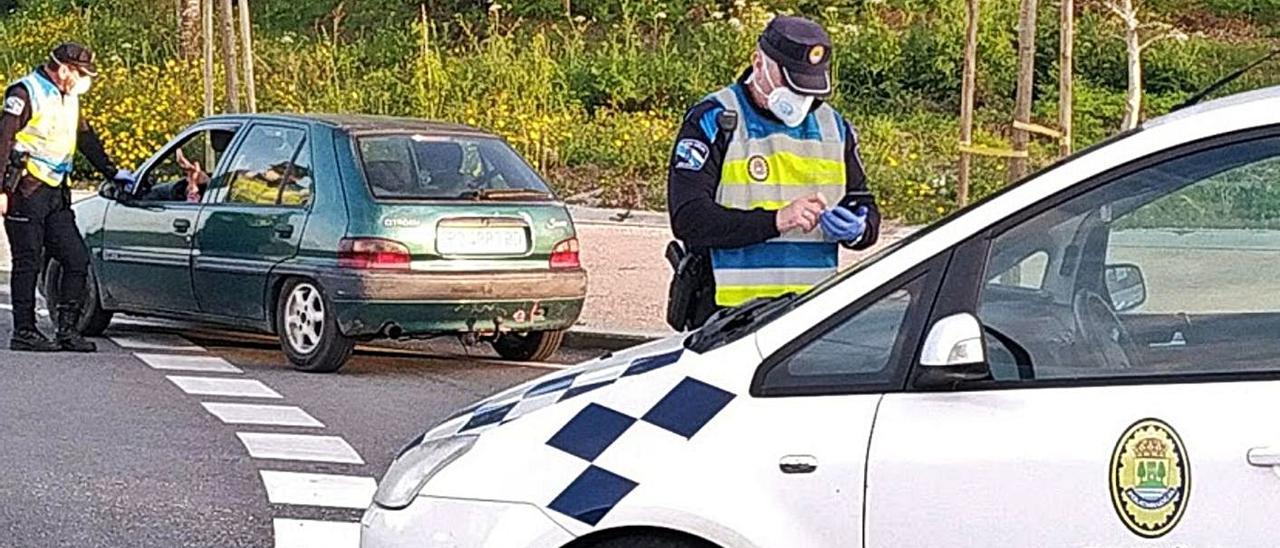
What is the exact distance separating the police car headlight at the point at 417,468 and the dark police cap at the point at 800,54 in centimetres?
166

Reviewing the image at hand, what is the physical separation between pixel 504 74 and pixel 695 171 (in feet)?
52.4

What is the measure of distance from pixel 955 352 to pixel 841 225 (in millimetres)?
1626

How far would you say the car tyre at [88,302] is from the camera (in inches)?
452

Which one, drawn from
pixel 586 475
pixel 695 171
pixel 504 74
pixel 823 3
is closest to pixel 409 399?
pixel 695 171

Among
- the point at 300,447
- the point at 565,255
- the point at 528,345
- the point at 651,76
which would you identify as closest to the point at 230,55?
the point at 528,345

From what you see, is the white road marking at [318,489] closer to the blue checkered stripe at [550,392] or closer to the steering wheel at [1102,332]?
the blue checkered stripe at [550,392]

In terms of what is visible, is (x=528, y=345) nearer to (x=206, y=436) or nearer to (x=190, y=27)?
(x=206, y=436)

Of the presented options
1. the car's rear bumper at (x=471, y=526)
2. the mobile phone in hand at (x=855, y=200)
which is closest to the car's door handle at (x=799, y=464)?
the car's rear bumper at (x=471, y=526)

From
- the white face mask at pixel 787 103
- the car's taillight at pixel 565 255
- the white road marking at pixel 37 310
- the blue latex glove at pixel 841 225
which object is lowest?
the white road marking at pixel 37 310

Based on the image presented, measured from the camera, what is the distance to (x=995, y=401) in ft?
12.8

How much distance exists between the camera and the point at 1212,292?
13.2 ft

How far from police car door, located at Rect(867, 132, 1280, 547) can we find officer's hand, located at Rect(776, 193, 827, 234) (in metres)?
1.33

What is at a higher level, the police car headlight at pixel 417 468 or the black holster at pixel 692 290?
the black holster at pixel 692 290

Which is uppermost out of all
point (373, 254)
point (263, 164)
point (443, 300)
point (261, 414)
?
point (263, 164)
